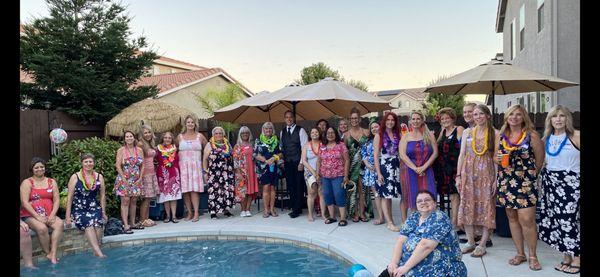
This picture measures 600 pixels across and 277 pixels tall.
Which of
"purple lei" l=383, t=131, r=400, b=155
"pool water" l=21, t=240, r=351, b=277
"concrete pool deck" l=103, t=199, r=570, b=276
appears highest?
"purple lei" l=383, t=131, r=400, b=155

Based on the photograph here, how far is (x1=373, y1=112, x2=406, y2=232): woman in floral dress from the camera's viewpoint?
234 inches

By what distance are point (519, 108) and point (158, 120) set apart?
682 cm

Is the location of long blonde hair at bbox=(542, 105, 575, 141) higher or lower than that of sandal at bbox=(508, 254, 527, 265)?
higher

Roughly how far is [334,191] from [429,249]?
303cm

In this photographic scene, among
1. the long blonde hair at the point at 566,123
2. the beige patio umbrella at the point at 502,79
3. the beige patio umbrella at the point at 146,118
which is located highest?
the beige patio umbrella at the point at 502,79

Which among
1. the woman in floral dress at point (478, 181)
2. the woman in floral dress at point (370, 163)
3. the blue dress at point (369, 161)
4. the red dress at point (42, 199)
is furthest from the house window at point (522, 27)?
the red dress at point (42, 199)

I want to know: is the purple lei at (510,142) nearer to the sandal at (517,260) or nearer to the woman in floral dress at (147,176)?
the sandal at (517,260)

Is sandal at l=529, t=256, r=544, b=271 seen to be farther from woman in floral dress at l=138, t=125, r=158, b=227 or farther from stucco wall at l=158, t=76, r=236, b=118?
stucco wall at l=158, t=76, r=236, b=118

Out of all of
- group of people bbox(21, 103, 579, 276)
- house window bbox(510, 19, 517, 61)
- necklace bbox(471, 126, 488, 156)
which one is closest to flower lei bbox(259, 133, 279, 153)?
group of people bbox(21, 103, 579, 276)

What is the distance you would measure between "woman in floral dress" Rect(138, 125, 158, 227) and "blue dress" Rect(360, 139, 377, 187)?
3.40 meters

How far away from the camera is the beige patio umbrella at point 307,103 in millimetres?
6430

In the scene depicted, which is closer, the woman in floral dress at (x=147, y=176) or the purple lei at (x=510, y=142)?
the purple lei at (x=510, y=142)

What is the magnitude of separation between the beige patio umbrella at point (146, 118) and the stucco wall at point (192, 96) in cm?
1223

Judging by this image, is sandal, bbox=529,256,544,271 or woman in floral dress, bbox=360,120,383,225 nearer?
sandal, bbox=529,256,544,271
